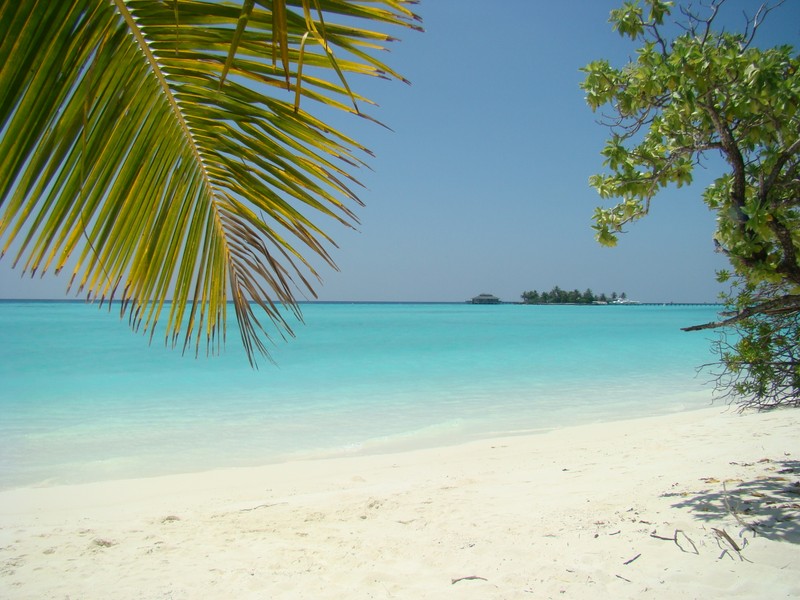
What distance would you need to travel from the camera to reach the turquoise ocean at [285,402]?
8305 mm

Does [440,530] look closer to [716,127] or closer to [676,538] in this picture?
[676,538]

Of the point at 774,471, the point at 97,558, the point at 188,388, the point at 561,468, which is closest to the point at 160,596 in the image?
the point at 97,558

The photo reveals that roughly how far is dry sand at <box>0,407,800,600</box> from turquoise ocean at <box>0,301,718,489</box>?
154cm

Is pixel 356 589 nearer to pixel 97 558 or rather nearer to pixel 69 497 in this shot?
pixel 97 558

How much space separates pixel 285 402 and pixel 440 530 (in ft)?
28.2

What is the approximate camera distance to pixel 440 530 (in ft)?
14.2

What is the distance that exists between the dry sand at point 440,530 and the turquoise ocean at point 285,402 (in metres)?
1.54

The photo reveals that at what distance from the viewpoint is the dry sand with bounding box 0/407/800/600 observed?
3.27 meters

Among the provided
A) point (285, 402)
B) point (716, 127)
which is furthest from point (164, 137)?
point (285, 402)

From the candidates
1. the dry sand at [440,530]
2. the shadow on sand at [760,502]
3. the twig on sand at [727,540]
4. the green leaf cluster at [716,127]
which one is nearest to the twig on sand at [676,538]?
the dry sand at [440,530]

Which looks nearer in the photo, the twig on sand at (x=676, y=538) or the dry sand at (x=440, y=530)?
the dry sand at (x=440, y=530)

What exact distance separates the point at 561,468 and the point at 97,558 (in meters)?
4.61

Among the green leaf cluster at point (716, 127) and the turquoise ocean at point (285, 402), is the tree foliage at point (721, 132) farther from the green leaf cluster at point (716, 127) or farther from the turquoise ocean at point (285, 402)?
the turquoise ocean at point (285, 402)

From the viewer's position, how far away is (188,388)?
1461 centimetres
